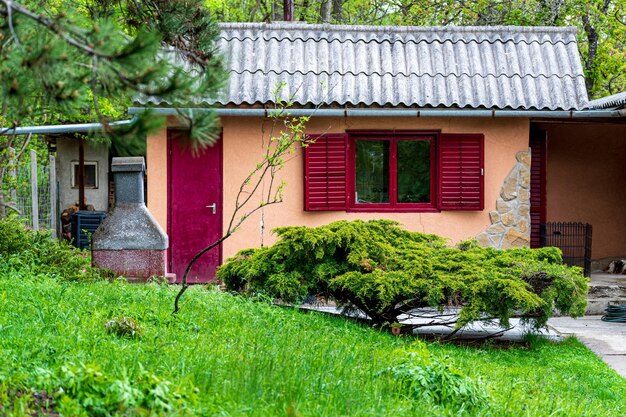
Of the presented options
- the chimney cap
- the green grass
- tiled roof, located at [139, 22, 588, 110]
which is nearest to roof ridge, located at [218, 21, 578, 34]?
tiled roof, located at [139, 22, 588, 110]

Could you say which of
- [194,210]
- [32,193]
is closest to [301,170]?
[194,210]

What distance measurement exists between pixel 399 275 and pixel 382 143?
4.87 m

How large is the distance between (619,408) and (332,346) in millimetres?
2372

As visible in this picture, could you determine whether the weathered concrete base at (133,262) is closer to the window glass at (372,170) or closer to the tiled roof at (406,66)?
the tiled roof at (406,66)

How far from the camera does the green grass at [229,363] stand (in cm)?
464

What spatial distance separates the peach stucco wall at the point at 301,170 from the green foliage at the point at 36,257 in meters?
2.65

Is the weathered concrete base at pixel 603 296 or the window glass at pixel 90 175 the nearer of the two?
the weathered concrete base at pixel 603 296

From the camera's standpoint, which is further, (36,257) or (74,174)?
(74,174)

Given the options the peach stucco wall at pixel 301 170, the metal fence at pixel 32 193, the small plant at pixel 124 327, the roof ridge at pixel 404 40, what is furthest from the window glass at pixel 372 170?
the small plant at pixel 124 327

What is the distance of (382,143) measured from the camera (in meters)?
13.4

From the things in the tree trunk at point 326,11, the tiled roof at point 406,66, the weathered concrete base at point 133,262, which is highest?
the tree trunk at point 326,11

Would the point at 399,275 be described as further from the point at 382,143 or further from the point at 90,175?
the point at 90,175

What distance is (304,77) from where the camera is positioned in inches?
526

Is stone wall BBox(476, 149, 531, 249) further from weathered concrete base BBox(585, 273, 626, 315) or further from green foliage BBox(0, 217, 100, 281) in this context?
green foliage BBox(0, 217, 100, 281)
